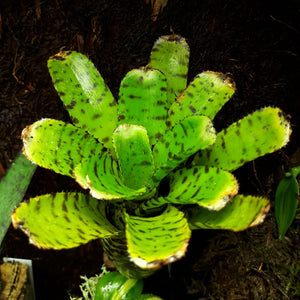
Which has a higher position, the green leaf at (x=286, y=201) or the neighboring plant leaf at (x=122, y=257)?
the green leaf at (x=286, y=201)

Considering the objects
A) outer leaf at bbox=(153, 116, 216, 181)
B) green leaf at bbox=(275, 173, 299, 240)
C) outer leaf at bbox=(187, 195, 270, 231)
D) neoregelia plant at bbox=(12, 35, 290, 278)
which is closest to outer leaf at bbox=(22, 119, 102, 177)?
neoregelia plant at bbox=(12, 35, 290, 278)

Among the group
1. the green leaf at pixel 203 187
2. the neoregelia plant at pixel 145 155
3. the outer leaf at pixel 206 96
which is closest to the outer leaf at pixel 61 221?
the neoregelia plant at pixel 145 155

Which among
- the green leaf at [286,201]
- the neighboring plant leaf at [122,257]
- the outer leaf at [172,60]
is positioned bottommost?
the neighboring plant leaf at [122,257]

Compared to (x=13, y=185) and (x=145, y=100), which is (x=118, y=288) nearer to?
(x=13, y=185)

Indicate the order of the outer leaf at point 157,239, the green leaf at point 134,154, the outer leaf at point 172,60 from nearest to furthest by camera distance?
the outer leaf at point 157,239 → the green leaf at point 134,154 → the outer leaf at point 172,60

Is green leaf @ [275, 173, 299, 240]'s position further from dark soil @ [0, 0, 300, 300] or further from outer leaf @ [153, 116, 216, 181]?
outer leaf @ [153, 116, 216, 181]

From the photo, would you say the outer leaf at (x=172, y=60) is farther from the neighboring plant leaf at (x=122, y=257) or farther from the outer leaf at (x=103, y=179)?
the neighboring plant leaf at (x=122, y=257)

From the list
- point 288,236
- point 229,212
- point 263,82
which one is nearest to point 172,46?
point 263,82
